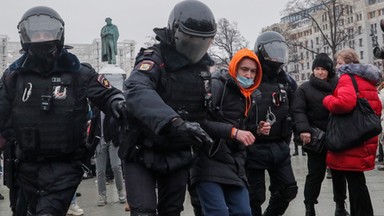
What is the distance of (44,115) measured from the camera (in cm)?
338

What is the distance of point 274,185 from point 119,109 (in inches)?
81.1

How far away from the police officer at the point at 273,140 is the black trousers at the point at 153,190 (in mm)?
1298

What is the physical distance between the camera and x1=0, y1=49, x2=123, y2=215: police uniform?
3371 millimetres

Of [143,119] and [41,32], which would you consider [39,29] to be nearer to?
[41,32]

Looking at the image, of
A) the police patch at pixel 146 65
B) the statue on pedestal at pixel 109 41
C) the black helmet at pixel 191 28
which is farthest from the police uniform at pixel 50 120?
the statue on pedestal at pixel 109 41

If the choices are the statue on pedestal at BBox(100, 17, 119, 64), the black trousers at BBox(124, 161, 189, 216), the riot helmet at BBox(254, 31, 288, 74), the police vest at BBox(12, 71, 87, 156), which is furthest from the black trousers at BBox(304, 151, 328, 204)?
the statue on pedestal at BBox(100, 17, 119, 64)

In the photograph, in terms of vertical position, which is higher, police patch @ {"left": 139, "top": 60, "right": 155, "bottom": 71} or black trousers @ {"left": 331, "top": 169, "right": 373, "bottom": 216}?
police patch @ {"left": 139, "top": 60, "right": 155, "bottom": 71}

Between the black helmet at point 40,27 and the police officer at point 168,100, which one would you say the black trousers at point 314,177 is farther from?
the black helmet at point 40,27

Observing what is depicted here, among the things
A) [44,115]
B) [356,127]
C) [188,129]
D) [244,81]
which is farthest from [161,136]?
[356,127]

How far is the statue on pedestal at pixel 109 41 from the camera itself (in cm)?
1756

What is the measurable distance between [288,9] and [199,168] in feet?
91.4

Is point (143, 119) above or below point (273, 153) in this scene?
above

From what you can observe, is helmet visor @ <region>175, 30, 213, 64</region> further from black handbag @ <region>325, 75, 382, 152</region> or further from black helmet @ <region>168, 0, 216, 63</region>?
black handbag @ <region>325, 75, 382, 152</region>

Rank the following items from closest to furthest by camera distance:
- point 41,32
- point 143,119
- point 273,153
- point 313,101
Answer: point 143,119, point 41,32, point 273,153, point 313,101
